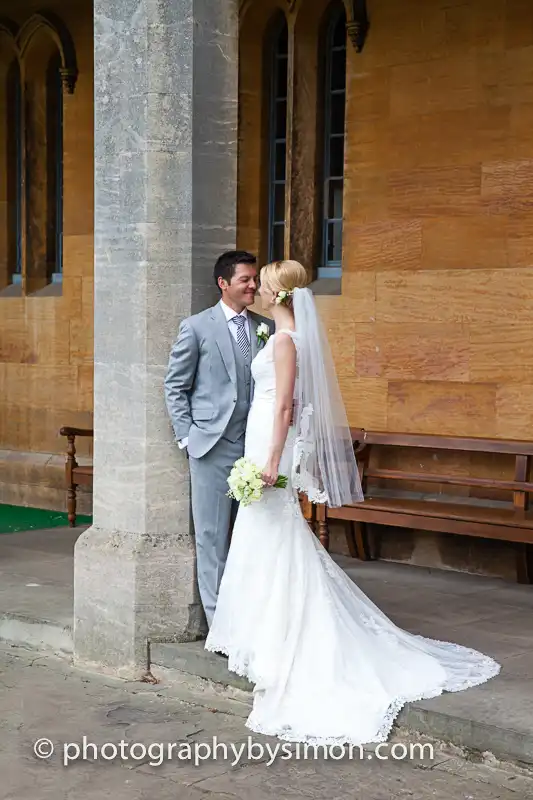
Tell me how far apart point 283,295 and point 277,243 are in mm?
4756

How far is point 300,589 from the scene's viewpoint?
229 inches

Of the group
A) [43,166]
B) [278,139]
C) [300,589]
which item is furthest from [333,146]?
[300,589]

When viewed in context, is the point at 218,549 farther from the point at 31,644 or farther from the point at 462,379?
the point at 462,379

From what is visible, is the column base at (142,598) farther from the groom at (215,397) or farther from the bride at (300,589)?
the bride at (300,589)

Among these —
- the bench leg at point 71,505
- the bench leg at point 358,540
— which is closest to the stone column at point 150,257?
the bench leg at point 358,540

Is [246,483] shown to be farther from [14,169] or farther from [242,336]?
[14,169]

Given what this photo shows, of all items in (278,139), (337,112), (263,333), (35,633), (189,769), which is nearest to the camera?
(189,769)

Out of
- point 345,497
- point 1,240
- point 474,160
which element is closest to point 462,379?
point 474,160

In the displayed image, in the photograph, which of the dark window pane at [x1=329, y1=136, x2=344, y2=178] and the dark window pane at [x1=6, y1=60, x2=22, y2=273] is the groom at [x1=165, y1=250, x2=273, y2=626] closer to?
the dark window pane at [x1=329, y1=136, x2=344, y2=178]

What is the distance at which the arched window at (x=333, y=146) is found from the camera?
9.95 meters

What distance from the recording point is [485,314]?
8719mm

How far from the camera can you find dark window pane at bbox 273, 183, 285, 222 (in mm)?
10508

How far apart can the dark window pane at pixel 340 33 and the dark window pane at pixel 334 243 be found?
142 cm

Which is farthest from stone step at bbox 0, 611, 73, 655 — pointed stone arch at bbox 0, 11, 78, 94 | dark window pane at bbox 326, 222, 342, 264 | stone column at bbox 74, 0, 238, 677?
pointed stone arch at bbox 0, 11, 78, 94
